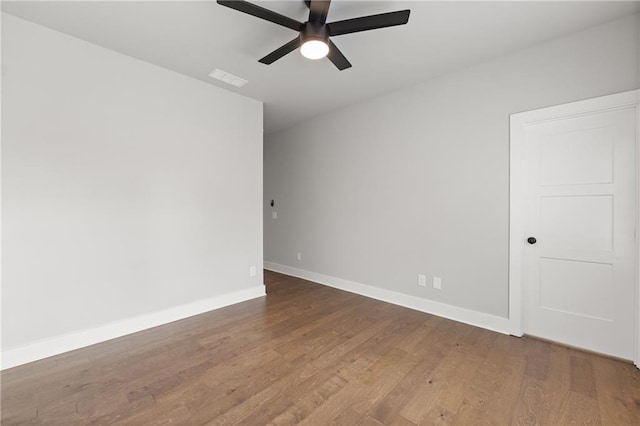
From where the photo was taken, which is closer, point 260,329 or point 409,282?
point 260,329

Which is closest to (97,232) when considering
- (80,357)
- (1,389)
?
(80,357)

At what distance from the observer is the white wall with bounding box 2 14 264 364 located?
7.18 feet

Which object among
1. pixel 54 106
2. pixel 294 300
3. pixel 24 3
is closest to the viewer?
pixel 24 3

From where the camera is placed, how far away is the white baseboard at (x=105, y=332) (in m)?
2.17

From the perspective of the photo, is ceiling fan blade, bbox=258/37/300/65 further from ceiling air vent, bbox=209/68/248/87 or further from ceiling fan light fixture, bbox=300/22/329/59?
ceiling air vent, bbox=209/68/248/87

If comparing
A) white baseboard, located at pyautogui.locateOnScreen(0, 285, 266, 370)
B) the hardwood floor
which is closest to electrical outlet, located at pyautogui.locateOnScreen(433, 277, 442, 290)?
the hardwood floor

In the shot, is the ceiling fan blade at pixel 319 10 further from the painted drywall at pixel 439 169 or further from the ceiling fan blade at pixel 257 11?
the painted drywall at pixel 439 169

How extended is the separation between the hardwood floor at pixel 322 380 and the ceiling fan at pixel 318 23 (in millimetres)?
2453

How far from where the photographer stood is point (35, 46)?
2.25m

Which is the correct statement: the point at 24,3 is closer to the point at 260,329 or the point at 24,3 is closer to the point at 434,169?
the point at 260,329

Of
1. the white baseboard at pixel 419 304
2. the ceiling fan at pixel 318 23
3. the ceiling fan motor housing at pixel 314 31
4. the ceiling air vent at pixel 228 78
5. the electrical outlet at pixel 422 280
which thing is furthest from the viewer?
the electrical outlet at pixel 422 280

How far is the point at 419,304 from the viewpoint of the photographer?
330 cm

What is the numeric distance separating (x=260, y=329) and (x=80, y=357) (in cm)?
149

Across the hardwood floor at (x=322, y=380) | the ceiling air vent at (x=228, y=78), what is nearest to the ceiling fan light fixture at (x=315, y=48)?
the ceiling air vent at (x=228, y=78)
